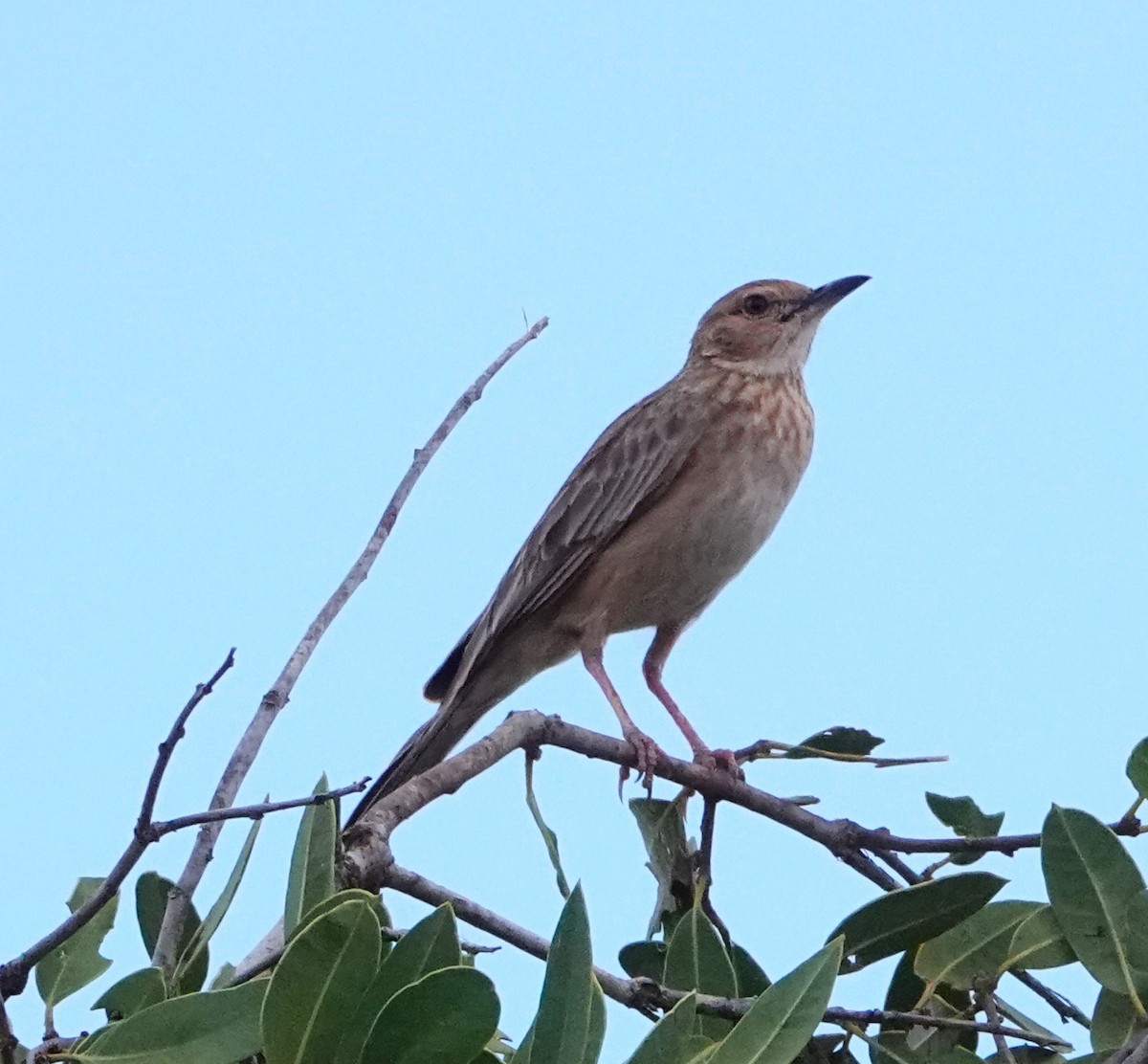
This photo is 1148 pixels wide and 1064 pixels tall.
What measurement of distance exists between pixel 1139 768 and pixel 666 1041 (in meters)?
1.01

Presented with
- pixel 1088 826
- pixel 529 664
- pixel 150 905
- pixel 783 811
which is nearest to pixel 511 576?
pixel 529 664

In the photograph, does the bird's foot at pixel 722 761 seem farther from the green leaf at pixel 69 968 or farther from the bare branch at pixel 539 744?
the green leaf at pixel 69 968

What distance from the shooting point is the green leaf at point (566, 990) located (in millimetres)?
2000

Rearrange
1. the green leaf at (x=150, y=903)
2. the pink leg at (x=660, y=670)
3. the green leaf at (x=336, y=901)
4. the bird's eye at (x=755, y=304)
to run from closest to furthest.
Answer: the green leaf at (x=336, y=901)
the green leaf at (x=150, y=903)
the pink leg at (x=660, y=670)
the bird's eye at (x=755, y=304)

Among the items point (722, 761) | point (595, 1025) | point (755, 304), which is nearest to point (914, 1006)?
point (595, 1025)

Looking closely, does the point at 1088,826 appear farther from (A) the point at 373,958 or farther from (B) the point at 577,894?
(A) the point at 373,958

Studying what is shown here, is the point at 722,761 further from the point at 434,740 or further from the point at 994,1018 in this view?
the point at 994,1018

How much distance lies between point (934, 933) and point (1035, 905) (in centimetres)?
17

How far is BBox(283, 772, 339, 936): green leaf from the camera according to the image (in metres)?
2.39

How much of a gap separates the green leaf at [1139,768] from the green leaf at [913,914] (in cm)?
26

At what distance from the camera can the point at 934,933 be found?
2.69 metres

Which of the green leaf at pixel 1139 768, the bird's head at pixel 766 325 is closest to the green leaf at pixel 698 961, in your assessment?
the green leaf at pixel 1139 768

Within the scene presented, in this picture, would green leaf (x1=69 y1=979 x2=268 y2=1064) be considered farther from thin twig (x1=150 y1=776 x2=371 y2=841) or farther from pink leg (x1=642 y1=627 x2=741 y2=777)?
pink leg (x1=642 y1=627 x2=741 y2=777)

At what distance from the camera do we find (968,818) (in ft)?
9.71
